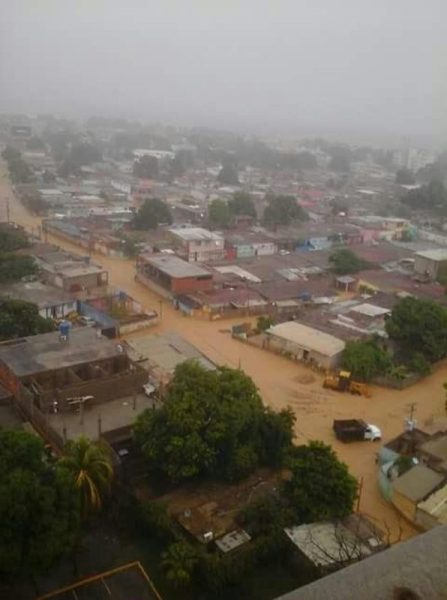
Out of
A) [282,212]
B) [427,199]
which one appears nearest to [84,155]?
[282,212]

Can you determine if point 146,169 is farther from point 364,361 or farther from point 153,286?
point 364,361

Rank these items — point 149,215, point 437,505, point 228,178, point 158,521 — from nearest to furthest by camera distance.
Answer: point 158,521
point 437,505
point 149,215
point 228,178

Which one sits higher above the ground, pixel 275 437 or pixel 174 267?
pixel 174 267

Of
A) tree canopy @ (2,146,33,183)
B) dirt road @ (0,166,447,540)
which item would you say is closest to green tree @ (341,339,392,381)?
dirt road @ (0,166,447,540)

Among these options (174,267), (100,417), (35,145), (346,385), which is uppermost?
(35,145)

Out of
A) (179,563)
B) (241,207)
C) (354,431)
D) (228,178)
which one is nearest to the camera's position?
(179,563)

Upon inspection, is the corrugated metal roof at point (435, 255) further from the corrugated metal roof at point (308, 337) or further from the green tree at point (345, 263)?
the corrugated metal roof at point (308, 337)

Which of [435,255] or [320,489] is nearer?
[320,489]
